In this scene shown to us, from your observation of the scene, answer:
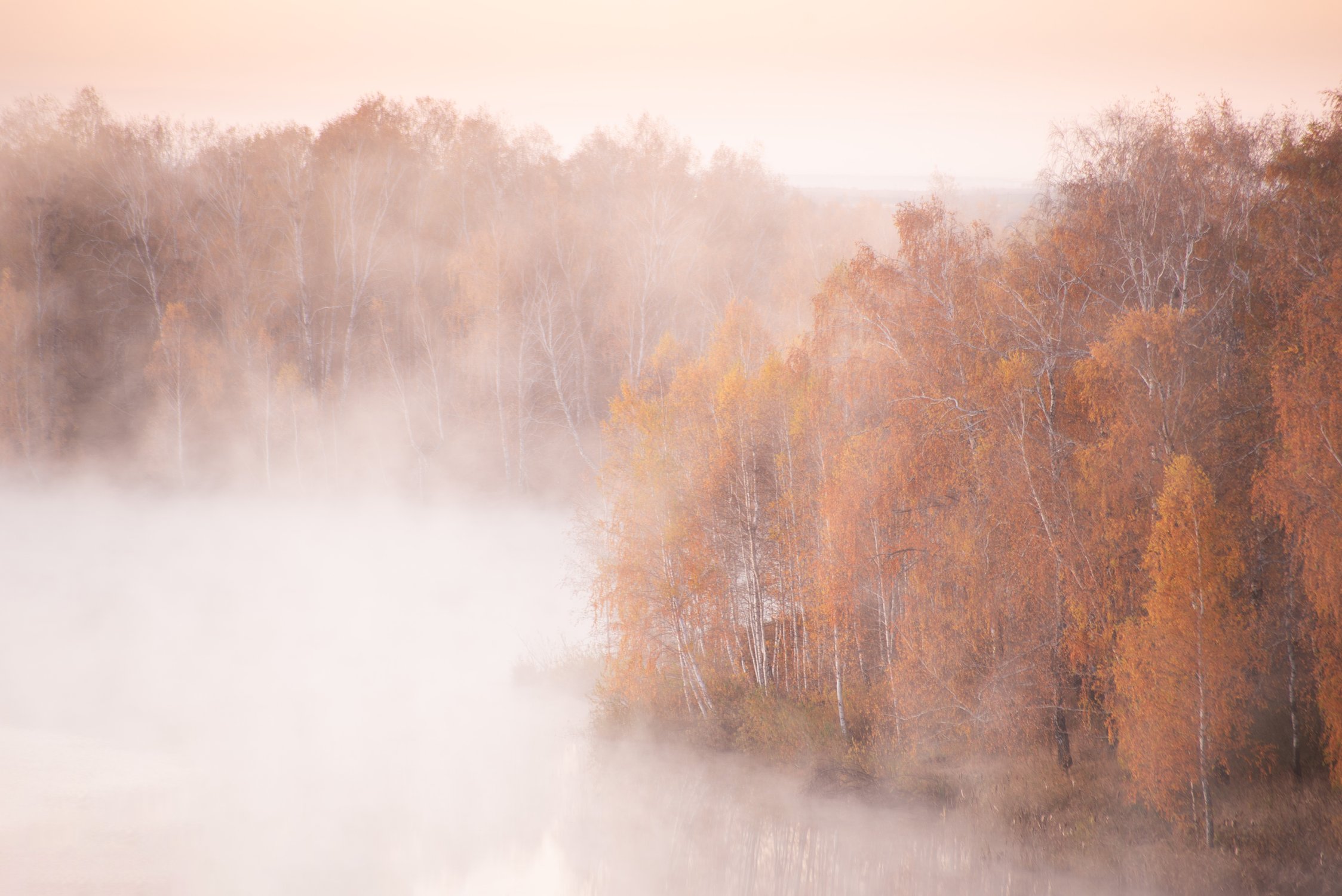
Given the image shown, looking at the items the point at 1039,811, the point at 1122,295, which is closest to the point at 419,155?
the point at 1122,295

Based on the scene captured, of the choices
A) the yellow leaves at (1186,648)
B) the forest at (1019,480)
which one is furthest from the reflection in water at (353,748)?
the yellow leaves at (1186,648)

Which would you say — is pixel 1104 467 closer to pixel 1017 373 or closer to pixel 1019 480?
pixel 1019 480

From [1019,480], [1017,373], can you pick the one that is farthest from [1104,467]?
[1017,373]

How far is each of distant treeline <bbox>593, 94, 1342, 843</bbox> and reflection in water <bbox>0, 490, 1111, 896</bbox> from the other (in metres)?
2.63

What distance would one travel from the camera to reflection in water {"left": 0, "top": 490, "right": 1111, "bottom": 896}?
1554 cm

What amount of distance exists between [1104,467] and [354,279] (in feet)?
116

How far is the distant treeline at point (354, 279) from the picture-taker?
128ft

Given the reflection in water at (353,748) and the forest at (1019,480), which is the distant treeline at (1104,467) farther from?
the reflection in water at (353,748)

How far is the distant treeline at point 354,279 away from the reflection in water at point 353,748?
16.2 feet

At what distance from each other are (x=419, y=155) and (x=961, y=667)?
126 ft

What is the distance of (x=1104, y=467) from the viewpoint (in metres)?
13.7

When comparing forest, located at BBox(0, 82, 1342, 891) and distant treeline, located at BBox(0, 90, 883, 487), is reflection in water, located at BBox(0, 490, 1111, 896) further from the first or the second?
distant treeline, located at BBox(0, 90, 883, 487)

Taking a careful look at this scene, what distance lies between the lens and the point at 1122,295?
47.4 feet

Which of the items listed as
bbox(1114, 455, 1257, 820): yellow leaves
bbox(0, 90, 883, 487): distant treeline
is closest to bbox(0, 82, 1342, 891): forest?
bbox(1114, 455, 1257, 820): yellow leaves
